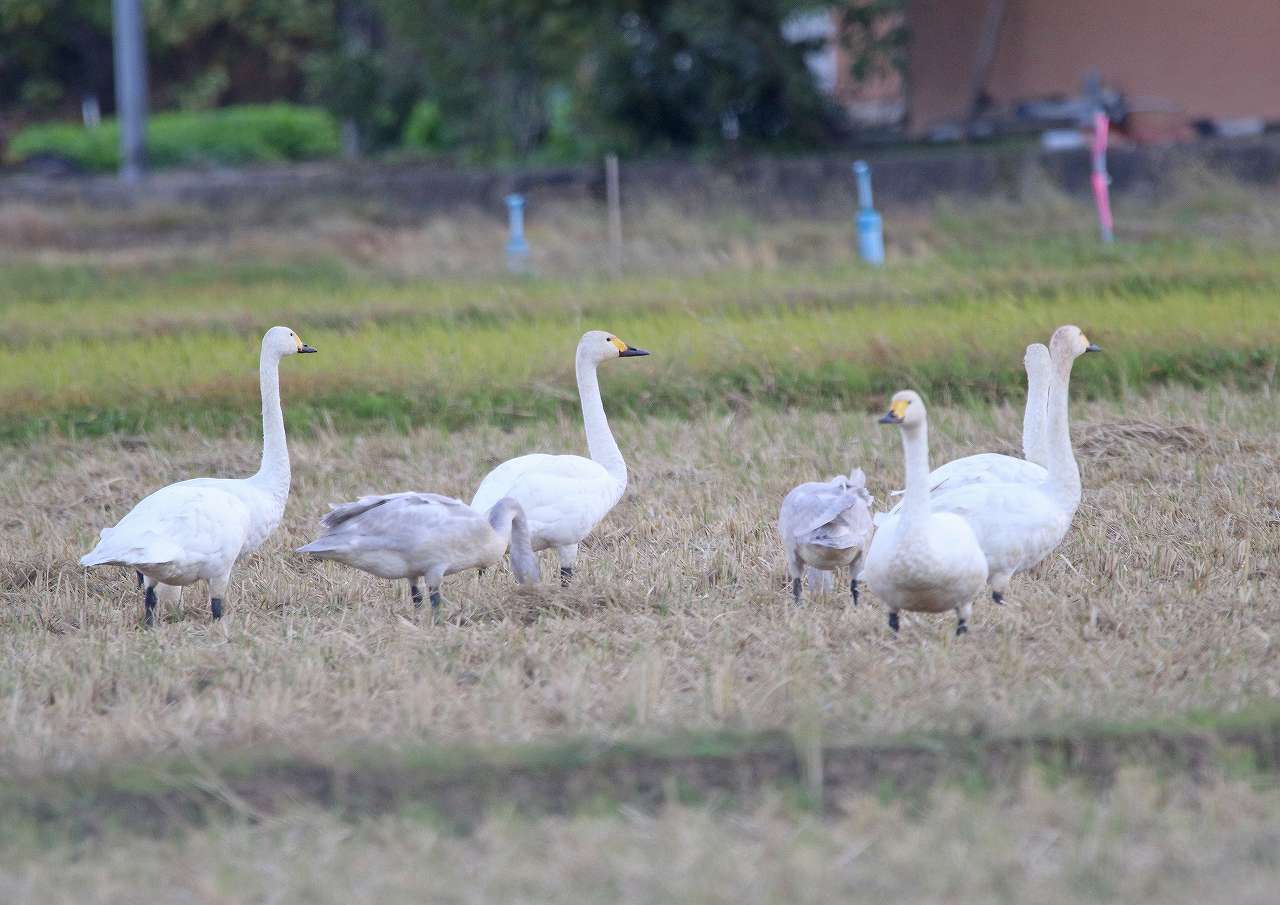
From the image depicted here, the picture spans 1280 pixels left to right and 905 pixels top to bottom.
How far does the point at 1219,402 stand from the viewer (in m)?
10.0

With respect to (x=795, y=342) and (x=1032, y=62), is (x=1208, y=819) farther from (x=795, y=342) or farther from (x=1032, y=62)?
(x=1032, y=62)

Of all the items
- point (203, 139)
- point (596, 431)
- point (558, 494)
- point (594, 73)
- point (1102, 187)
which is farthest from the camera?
point (203, 139)

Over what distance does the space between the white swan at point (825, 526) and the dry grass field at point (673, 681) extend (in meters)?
0.26

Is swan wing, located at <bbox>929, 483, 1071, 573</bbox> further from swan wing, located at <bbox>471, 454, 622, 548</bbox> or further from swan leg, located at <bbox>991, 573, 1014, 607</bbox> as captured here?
swan wing, located at <bbox>471, 454, 622, 548</bbox>

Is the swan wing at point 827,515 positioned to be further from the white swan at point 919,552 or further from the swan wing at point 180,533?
the swan wing at point 180,533

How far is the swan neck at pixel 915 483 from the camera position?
18.7 ft

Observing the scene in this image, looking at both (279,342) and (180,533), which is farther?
(279,342)

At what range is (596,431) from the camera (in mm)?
7910

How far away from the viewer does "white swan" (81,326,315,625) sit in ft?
21.2

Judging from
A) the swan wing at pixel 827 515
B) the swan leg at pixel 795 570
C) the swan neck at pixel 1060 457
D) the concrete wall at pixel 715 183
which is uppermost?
the concrete wall at pixel 715 183

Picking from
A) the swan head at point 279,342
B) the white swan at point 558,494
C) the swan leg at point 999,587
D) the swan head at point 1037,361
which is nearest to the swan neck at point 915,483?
the swan leg at point 999,587

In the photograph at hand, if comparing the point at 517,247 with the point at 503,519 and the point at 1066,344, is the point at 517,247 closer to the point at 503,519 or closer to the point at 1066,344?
the point at 1066,344

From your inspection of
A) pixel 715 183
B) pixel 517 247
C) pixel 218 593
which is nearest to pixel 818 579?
pixel 218 593

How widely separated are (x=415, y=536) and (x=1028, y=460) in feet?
9.06
